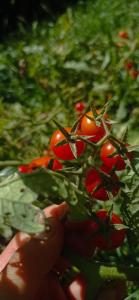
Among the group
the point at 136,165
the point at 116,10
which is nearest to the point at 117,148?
the point at 136,165

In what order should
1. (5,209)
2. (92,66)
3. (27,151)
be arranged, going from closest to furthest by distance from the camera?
1. (5,209)
2. (27,151)
3. (92,66)

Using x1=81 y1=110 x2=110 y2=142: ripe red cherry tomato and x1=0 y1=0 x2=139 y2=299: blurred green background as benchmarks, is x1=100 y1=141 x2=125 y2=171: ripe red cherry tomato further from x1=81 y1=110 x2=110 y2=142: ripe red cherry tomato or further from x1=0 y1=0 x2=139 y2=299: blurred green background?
x1=0 y1=0 x2=139 y2=299: blurred green background

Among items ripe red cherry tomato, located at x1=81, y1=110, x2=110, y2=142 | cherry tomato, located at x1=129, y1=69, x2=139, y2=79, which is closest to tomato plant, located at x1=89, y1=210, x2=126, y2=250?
ripe red cherry tomato, located at x1=81, y1=110, x2=110, y2=142

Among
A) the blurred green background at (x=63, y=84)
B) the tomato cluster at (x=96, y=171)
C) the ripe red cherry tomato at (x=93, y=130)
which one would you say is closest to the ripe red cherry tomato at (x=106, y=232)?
the tomato cluster at (x=96, y=171)

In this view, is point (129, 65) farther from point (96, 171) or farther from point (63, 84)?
point (96, 171)

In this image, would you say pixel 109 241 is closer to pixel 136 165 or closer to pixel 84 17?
pixel 136 165

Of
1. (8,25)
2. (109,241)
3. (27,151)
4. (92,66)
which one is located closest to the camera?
(109,241)
